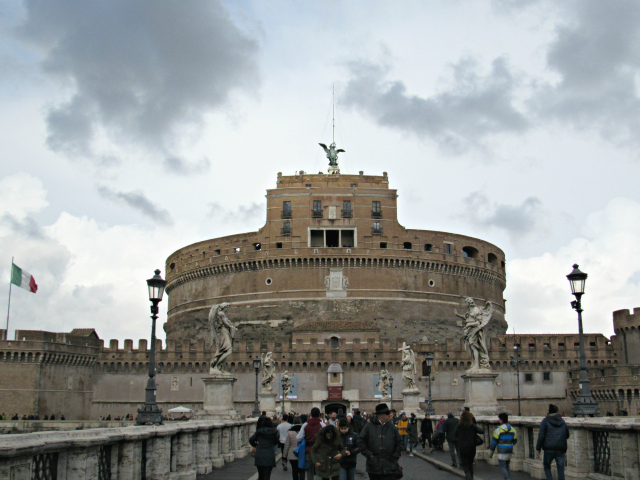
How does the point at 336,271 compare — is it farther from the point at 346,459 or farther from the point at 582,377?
the point at 346,459

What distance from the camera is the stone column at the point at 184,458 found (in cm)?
1259

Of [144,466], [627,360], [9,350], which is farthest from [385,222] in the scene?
[144,466]

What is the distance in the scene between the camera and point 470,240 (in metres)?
72.9

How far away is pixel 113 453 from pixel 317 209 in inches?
2362

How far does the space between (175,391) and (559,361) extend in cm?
3036

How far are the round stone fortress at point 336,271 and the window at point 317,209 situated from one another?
9 centimetres

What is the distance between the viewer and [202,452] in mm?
14609

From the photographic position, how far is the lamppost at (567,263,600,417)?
14531mm

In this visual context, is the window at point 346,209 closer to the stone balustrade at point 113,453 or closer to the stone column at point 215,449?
the stone column at point 215,449

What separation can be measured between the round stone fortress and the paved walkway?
145ft

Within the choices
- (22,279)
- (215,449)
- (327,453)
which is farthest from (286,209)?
(327,453)

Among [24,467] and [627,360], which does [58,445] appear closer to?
[24,467]

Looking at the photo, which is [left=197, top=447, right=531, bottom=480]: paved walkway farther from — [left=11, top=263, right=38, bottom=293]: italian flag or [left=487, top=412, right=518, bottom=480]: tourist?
[left=11, top=263, right=38, bottom=293]: italian flag

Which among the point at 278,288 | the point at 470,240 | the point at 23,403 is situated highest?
the point at 470,240
